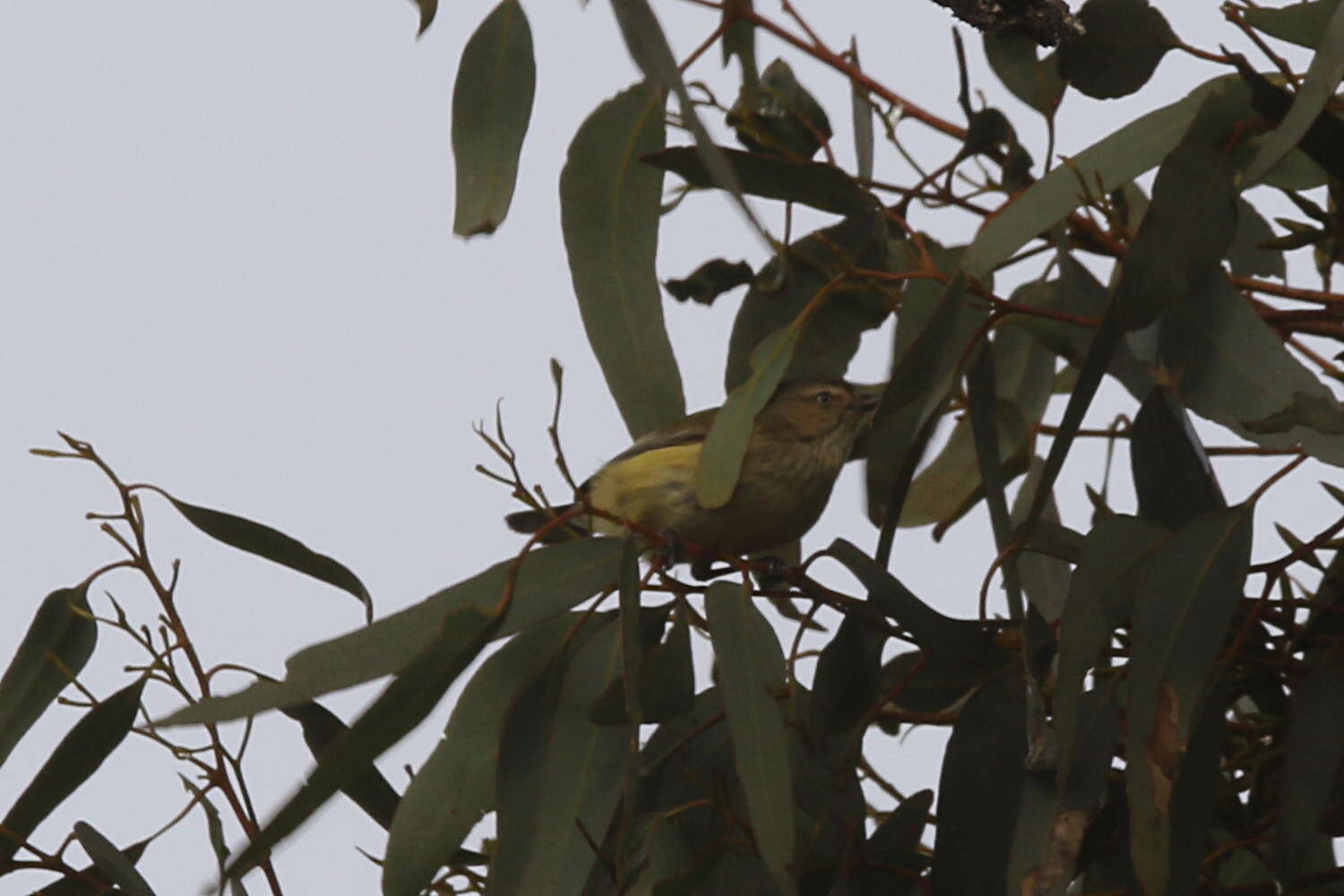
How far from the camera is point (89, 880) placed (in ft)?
6.59

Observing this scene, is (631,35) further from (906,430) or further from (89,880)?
(89,880)

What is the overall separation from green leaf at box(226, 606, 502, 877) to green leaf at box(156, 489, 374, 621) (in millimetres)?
295

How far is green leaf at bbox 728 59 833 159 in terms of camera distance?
217cm

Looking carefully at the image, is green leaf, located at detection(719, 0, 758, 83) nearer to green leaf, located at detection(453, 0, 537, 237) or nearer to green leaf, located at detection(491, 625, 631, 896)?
green leaf, located at detection(453, 0, 537, 237)

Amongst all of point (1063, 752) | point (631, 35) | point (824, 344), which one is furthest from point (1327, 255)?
point (631, 35)

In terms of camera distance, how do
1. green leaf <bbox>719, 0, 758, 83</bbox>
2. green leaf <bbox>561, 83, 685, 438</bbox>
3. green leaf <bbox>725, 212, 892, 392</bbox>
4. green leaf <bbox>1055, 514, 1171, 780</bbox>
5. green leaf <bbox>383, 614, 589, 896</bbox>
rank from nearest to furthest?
green leaf <bbox>1055, 514, 1171, 780</bbox> → green leaf <bbox>383, 614, 589, 896</bbox> → green leaf <bbox>561, 83, 685, 438</bbox> → green leaf <bbox>725, 212, 892, 392</bbox> → green leaf <bbox>719, 0, 758, 83</bbox>

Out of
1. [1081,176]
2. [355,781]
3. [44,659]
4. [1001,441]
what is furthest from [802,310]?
[44,659]

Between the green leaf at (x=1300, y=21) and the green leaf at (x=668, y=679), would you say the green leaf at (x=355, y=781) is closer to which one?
the green leaf at (x=668, y=679)

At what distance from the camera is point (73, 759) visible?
199cm

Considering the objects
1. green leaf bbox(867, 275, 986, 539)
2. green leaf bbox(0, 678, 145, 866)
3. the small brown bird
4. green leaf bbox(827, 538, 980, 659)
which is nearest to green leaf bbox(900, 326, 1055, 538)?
the small brown bird

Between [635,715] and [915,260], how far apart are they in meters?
0.75

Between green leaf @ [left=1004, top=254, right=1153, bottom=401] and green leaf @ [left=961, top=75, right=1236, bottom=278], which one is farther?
green leaf @ [left=1004, top=254, right=1153, bottom=401]

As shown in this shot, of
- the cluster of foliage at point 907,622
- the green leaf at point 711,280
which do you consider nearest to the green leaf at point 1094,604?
the cluster of foliage at point 907,622

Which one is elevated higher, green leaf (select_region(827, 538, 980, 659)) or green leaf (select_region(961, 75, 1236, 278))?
green leaf (select_region(961, 75, 1236, 278))
